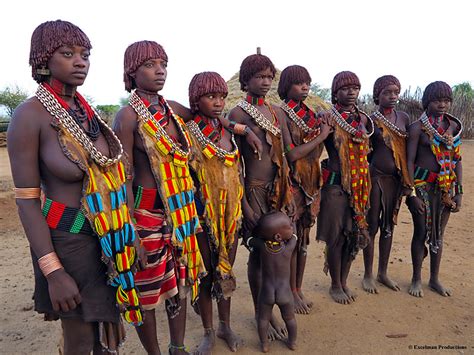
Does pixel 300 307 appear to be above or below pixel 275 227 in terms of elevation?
below

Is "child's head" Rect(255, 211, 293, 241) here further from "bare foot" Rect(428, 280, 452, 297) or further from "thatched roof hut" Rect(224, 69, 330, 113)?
"thatched roof hut" Rect(224, 69, 330, 113)

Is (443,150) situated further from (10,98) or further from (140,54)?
(10,98)

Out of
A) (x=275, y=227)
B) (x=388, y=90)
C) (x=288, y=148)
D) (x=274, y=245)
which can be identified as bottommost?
(x=274, y=245)

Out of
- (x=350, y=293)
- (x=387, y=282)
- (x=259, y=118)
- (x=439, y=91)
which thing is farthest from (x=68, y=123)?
(x=387, y=282)

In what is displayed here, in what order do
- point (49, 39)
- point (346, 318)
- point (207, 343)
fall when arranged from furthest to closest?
1. point (346, 318)
2. point (207, 343)
3. point (49, 39)

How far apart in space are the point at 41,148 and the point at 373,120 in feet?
10.1

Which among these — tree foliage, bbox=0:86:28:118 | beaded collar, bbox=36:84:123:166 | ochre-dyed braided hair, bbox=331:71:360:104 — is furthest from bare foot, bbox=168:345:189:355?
tree foliage, bbox=0:86:28:118

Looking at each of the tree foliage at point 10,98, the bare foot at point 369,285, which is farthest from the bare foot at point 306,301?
the tree foliage at point 10,98

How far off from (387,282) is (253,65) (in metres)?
2.71

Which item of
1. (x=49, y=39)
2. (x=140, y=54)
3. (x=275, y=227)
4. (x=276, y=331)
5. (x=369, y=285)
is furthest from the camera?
(x=369, y=285)

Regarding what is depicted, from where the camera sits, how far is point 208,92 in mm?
2510

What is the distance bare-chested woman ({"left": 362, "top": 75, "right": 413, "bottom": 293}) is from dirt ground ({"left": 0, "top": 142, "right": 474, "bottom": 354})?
1.29 feet

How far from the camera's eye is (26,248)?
494 centimetres

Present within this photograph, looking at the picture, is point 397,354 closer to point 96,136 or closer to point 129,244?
point 129,244
